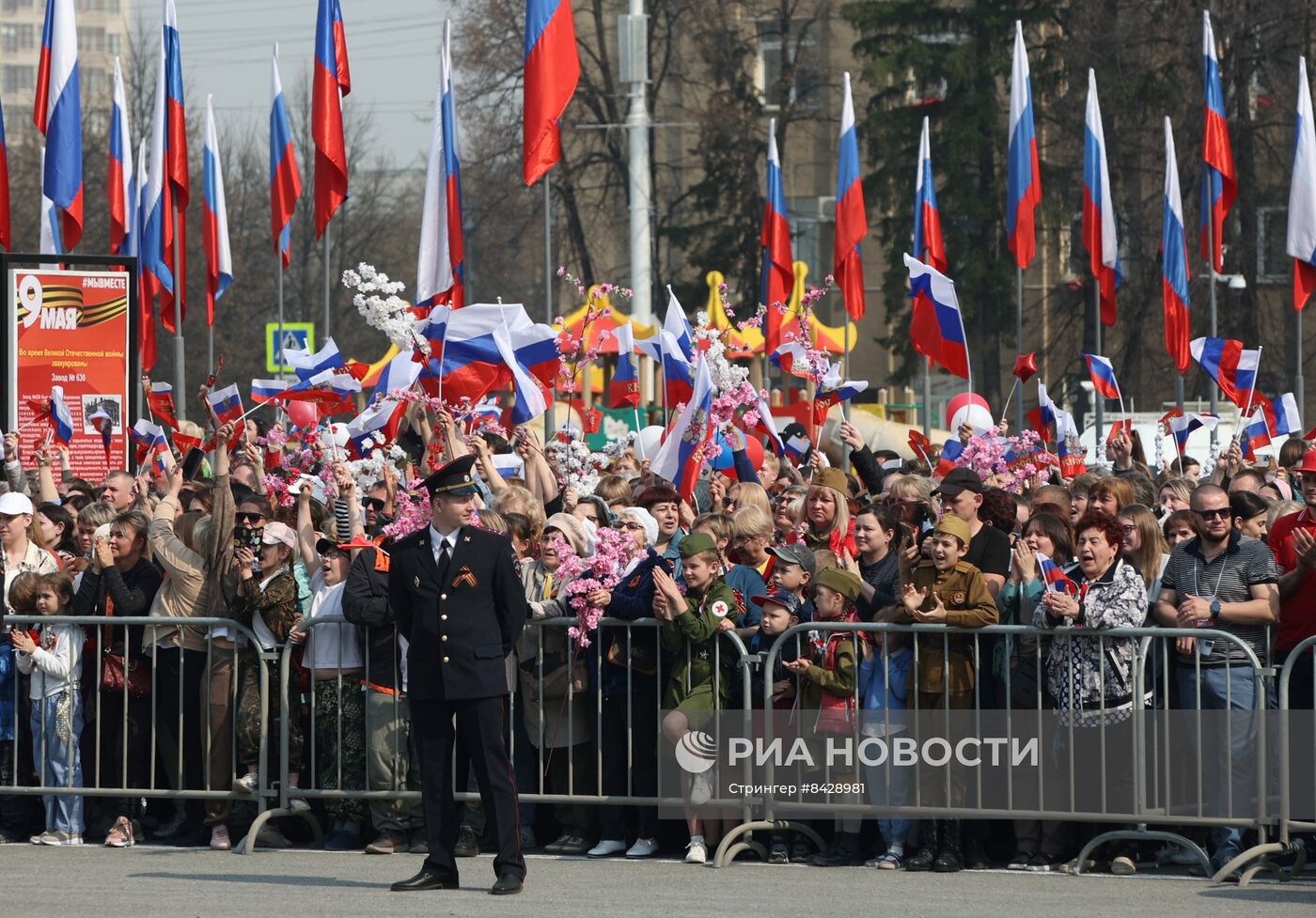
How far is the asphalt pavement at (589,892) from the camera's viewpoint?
8398 mm

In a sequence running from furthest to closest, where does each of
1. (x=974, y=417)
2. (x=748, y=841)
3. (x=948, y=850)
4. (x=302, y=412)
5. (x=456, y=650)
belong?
(x=974, y=417), (x=302, y=412), (x=748, y=841), (x=948, y=850), (x=456, y=650)

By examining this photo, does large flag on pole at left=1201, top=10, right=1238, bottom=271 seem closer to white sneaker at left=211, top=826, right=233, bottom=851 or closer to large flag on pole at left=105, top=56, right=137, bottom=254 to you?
large flag on pole at left=105, top=56, right=137, bottom=254

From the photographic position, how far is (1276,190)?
38.8 m

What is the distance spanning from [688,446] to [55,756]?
4392 millimetres

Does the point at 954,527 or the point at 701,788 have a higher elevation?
the point at 954,527

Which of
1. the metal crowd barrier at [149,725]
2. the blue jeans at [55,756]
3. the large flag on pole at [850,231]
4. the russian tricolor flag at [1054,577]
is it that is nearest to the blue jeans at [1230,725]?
the russian tricolor flag at [1054,577]

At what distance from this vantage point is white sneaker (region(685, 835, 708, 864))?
9.54 metres

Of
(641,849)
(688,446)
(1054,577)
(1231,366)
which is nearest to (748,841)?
(641,849)

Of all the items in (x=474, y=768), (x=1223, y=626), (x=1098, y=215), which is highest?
(x=1098, y=215)

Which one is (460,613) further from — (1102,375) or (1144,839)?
(1102,375)

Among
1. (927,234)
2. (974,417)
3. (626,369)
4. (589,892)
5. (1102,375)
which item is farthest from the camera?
(927,234)

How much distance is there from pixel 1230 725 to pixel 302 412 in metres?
9.18

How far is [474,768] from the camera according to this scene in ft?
28.7

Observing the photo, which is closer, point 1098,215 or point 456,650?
point 456,650
